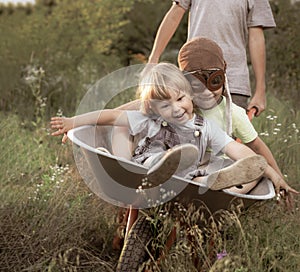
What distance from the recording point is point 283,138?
4750mm

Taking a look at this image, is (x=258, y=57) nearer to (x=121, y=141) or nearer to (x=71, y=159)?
(x=121, y=141)

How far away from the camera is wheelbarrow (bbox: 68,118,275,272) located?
102 inches

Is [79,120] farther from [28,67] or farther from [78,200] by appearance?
[28,67]

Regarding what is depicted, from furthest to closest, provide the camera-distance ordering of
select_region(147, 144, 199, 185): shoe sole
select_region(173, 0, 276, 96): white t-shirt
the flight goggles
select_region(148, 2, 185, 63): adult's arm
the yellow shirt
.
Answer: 1. select_region(148, 2, 185, 63): adult's arm
2. select_region(173, 0, 276, 96): white t-shirt
3. the yellow shirt
4. the flight goggles
5. select_region(147, 144, 199, 185): shoe sole

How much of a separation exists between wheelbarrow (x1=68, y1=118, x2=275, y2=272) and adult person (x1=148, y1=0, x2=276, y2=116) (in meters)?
0.77

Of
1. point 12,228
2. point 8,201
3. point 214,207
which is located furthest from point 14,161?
point 214,207

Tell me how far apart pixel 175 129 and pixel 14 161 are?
189 centimetres

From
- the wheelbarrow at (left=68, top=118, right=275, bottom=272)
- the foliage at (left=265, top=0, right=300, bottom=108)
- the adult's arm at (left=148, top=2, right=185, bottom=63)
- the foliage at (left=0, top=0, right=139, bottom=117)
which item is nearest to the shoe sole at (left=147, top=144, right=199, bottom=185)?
the wheelbarrow at (left=68, top=118, right=275, bottom=272)

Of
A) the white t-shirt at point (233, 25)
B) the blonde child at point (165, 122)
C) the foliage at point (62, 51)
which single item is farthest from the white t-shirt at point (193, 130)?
the foliage at point (62, 51)

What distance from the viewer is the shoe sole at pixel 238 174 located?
2609 mm

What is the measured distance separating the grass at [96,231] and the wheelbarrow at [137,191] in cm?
6

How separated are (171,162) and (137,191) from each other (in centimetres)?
19

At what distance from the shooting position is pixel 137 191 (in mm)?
2670

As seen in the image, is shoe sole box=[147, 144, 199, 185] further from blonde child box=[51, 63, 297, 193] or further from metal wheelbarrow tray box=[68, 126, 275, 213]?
blonde child box=[51, 63, 297, 193]
